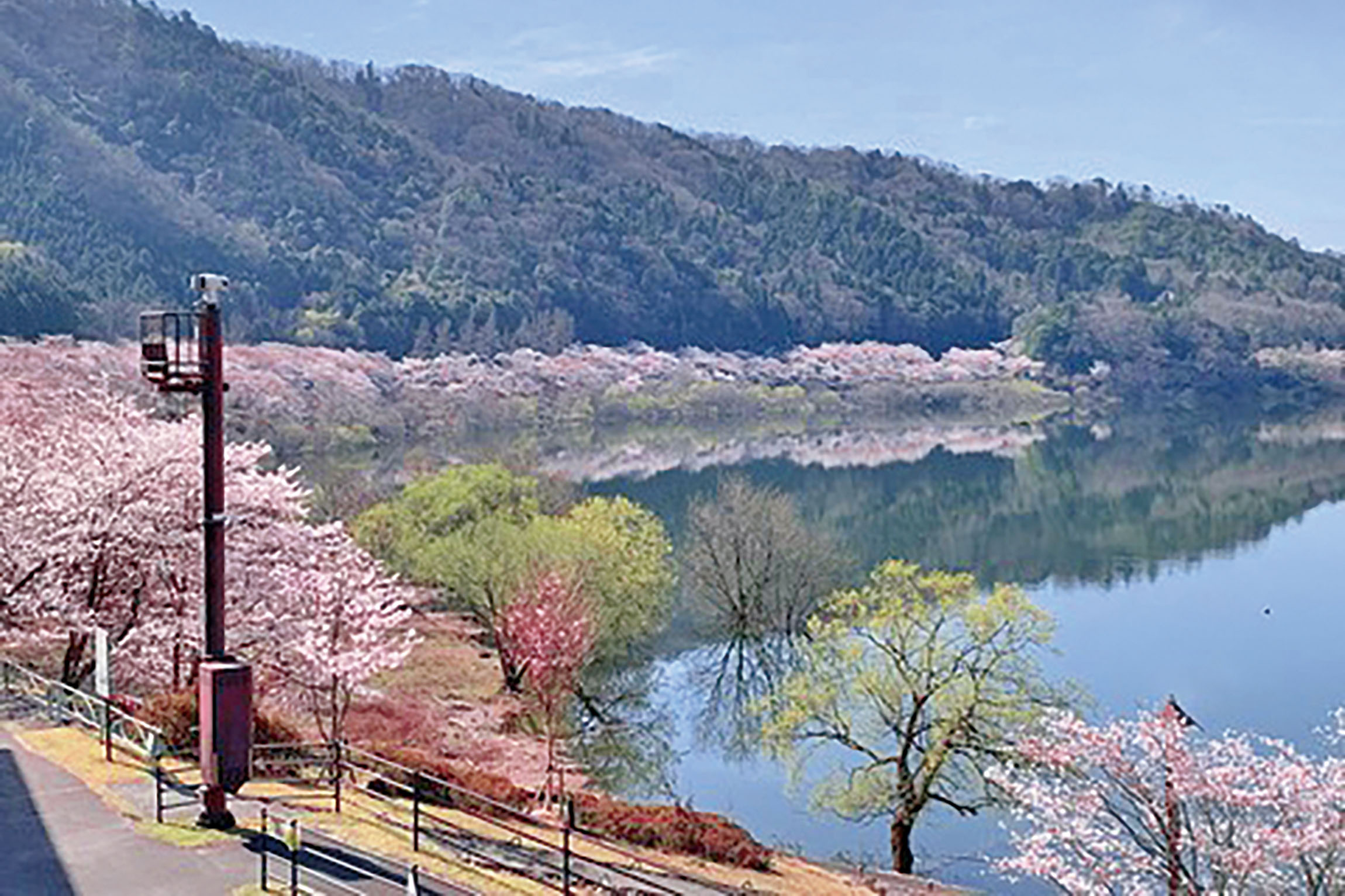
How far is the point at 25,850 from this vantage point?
16.0 metres

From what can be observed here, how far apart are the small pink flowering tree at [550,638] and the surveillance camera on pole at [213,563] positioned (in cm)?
1578

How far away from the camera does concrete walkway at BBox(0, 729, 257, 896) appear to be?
14930mm

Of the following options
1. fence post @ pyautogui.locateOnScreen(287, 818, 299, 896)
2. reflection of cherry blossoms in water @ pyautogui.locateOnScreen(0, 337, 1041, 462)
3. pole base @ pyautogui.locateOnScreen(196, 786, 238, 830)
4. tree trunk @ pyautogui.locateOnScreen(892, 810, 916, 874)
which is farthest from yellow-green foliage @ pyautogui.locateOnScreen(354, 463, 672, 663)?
fence post @ pyautogui.locateOnScreen(287, 818, 299, 896)

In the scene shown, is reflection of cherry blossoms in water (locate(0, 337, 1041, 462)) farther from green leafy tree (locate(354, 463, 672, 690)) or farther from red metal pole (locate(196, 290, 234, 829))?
red metal pole (locate(196, 290, 234, 829))

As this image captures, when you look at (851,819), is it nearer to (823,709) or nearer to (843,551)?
(823,709)

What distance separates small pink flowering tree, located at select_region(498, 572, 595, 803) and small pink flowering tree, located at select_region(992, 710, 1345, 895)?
519 inches

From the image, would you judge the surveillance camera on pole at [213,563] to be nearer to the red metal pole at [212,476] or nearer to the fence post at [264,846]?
the red metal pole at [212,476]

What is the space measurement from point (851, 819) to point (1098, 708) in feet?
27.9

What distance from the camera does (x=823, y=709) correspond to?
92.5 ft

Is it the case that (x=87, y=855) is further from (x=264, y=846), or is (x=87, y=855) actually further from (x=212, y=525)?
(x=212, y=525)

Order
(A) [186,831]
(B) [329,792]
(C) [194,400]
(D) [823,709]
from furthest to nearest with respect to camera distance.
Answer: (C) [194,400] → (D) [823,709] → (B) [329,792] → (A) [186,831]

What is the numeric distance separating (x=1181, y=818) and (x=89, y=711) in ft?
52.2

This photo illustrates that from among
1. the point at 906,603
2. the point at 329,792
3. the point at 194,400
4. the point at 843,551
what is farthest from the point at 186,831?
the point at 843,551

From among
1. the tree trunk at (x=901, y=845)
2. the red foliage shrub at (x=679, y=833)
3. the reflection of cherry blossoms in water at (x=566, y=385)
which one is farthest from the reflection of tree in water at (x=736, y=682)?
the reflection of cherry blossoms in water at (x=566, y=385)
